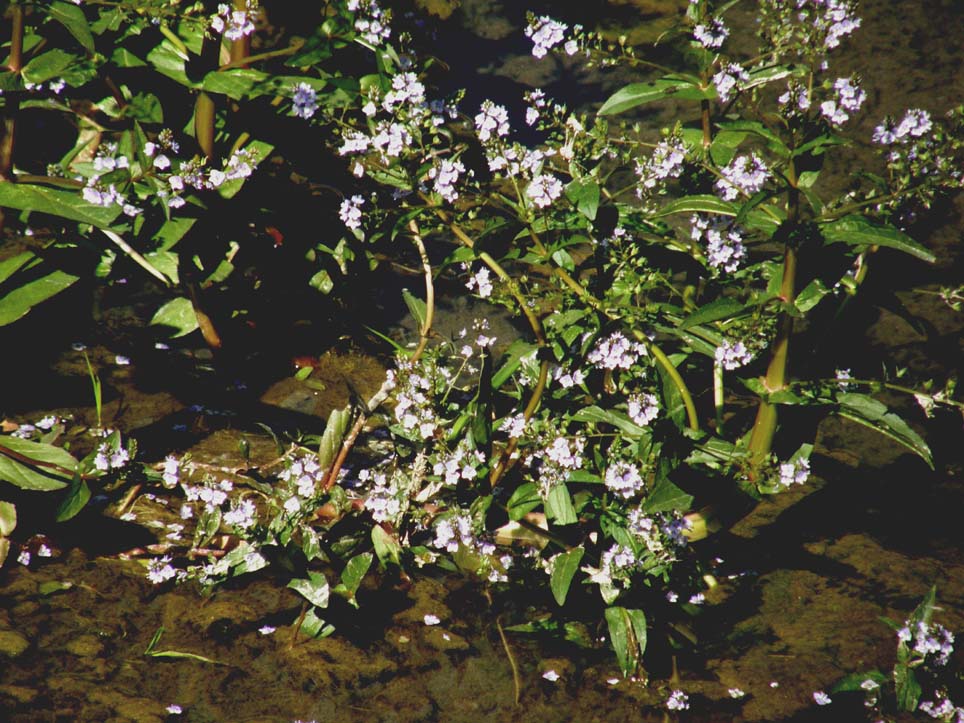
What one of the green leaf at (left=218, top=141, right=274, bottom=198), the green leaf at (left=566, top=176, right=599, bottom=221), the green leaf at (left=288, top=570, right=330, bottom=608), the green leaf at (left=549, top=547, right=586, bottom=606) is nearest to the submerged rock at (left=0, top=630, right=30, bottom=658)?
the green leaf at (left=288, top=570, right=330, bottom=608)

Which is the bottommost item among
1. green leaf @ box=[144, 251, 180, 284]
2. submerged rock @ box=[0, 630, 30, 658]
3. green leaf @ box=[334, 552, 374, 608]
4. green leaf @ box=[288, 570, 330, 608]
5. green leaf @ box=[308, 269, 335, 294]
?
submerged rock @ box=[0, 630, 30, 658]

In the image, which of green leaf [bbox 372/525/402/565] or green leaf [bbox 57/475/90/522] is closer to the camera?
green leaf [bbox 57/475/90/522]

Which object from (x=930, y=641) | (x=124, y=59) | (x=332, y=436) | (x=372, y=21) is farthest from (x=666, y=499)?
(x=124, y=59)

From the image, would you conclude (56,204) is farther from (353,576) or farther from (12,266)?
(353,576)

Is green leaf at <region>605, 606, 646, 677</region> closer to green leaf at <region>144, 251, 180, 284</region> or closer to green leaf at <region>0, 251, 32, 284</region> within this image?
green leaf at <region>144, 251, 180, 284</region>

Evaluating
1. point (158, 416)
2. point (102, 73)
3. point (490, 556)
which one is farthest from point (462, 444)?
point (102, 73)

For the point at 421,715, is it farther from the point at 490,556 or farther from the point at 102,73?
the point at 102,73
